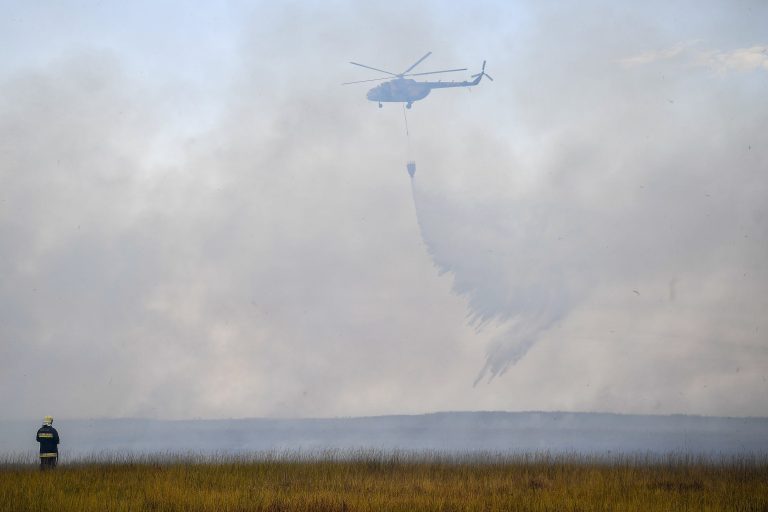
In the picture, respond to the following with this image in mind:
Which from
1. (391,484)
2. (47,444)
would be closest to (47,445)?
(47,444)

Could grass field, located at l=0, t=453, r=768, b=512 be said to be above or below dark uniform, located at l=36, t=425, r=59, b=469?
below

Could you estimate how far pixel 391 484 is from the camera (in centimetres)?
2588

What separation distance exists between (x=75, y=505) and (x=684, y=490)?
15813 mm

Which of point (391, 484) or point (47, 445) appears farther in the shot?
point (47, 445)

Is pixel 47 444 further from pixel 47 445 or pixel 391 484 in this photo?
pixel 391 484

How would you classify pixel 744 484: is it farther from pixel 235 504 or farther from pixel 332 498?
pixel 235 504

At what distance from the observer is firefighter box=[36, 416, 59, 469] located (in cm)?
2769

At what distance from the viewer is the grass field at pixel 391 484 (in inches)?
856

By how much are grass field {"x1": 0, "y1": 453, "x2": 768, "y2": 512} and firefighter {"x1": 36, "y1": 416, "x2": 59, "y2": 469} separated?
393 millimetres

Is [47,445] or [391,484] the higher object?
[47,445]

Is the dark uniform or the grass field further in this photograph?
the dark uniform

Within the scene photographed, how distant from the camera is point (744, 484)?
26.1 m

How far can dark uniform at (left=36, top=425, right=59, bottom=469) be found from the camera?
2769 centimetres

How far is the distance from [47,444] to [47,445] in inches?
1.2
